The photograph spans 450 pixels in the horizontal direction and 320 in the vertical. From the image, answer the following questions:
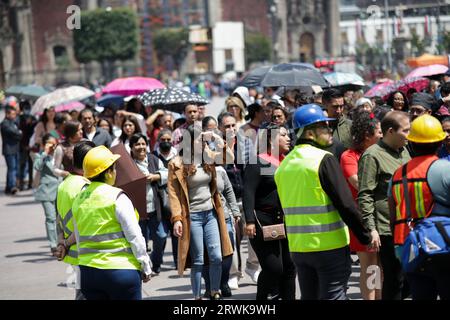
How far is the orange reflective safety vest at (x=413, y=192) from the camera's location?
6.42 metres

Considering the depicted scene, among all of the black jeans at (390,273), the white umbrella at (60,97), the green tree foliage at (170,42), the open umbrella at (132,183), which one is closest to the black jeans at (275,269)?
the black jeans at (390,273)

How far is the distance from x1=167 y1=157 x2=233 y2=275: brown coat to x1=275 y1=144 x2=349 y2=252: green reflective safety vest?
2446 mm

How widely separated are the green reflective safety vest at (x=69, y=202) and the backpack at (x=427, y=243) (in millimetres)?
2525

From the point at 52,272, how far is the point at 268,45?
91460 millimetres

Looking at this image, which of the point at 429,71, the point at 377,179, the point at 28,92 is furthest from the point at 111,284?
the point at 28,92

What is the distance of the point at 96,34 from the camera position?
8231cm

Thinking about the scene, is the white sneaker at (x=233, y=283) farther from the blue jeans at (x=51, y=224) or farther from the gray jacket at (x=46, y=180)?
the gray jacket at (x=46, y=180)

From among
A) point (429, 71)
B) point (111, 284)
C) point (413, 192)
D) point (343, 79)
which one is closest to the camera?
point (413, 192)

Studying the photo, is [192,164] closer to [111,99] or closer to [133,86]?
[133,86]

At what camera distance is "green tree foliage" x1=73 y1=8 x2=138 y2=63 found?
82625 mm

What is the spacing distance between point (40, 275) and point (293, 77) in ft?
16.2

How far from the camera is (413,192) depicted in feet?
21.2

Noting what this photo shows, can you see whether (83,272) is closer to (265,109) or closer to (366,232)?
(366,232)

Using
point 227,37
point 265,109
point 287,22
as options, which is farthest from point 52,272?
point 287,22
